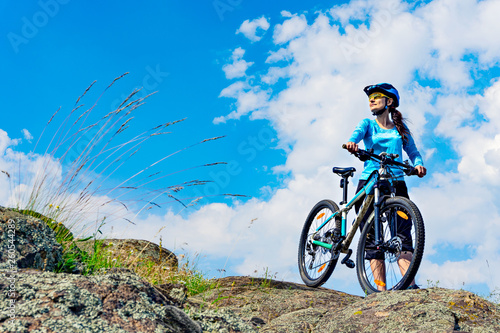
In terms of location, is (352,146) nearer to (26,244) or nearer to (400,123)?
(400,123)

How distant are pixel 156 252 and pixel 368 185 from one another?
4.48m

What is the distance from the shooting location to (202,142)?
16.1 ft

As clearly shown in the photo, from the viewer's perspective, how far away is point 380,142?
5953mm

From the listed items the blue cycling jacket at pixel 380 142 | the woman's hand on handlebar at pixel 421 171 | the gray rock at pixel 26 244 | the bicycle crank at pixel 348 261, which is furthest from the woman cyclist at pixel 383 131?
the gray rock at pixel 26 244

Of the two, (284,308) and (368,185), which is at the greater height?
(368,185)

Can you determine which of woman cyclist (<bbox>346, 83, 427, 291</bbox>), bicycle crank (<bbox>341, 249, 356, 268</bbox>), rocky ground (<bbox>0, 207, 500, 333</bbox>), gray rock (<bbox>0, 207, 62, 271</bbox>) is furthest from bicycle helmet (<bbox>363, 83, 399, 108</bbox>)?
gray rock (<bbox>0, 207, 62, 271</bbox>)

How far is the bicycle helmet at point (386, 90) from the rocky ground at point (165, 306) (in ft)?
8.97

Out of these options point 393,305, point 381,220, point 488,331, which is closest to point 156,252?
point 381,220

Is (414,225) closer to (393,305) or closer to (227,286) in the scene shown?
(393,305)

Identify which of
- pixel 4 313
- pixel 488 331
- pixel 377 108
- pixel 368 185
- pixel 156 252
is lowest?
pixel 4 313

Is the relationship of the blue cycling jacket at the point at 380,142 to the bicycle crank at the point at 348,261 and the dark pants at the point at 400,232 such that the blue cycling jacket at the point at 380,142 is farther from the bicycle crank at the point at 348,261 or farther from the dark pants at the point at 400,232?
the bicycle crank at the point at 348,261

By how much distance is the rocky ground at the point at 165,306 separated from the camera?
79.8 inches

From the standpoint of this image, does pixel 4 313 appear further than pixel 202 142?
Answer: No

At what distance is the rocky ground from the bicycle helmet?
108 inches
